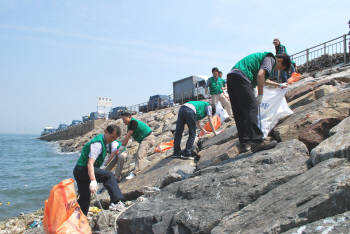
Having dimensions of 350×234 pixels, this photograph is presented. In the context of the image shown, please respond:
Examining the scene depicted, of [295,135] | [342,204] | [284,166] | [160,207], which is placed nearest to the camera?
[342,204]

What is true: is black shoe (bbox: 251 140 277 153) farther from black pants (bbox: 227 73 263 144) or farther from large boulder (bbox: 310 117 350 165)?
large boulder (bbox: 310 117 350 165)

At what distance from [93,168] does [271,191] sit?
237 cm

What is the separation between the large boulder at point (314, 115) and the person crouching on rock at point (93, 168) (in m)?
2.38

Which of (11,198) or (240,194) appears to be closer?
(240,194)

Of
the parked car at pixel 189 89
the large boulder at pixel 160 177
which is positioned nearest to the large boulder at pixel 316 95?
the large boulder at pixel 160 177

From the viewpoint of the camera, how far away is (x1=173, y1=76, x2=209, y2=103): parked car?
23947 mm

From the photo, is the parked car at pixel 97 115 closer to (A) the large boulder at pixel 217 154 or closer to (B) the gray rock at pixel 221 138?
(B) the gray rock at pixel 221 138

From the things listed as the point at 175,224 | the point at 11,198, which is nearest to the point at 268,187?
the point at 175,224

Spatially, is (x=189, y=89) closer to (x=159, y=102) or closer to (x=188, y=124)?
(x=159, y=102)

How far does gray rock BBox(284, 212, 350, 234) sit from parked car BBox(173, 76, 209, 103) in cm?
2121

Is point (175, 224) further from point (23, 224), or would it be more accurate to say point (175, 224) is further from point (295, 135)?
point (23, 224)

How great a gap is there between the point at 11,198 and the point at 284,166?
9196 mm

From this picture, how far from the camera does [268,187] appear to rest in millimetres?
3117

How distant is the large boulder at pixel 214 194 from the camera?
312 centimetres
